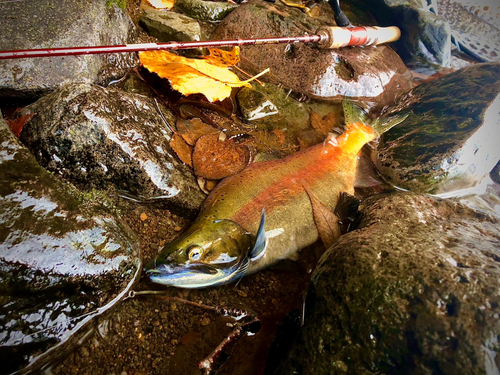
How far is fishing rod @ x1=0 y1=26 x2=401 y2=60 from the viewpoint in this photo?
8.89 feet

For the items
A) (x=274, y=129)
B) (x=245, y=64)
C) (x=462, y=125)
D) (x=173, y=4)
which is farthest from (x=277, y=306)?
(x=173, y=4)

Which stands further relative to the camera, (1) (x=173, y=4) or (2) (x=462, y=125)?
(1) (x=173, y=4)

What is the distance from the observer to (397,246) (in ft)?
7.43

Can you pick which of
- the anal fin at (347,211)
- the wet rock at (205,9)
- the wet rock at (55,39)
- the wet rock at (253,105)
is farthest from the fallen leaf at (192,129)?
the wet rock at (205,9)

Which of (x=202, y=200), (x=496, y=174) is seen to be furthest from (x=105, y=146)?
(x=496, y=174)

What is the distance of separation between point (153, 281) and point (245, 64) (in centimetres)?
330

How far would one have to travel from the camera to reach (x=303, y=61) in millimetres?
4551

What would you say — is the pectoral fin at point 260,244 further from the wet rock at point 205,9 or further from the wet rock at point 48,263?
the wet rock at point 205,9

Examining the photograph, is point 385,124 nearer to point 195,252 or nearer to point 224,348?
point 195,252

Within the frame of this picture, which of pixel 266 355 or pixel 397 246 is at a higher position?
pixel 397 246

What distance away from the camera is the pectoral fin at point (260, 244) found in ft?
8.61

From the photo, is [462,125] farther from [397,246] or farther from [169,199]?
[169,199]

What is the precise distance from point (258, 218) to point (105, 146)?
146 cm

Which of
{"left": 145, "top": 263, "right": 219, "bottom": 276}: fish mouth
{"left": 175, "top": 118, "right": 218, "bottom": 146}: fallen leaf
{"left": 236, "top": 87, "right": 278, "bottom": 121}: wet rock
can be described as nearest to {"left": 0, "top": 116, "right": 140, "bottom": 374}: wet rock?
{"left": 145, "top": 263, "right": 219, "bottom": 276}: fish mouth
